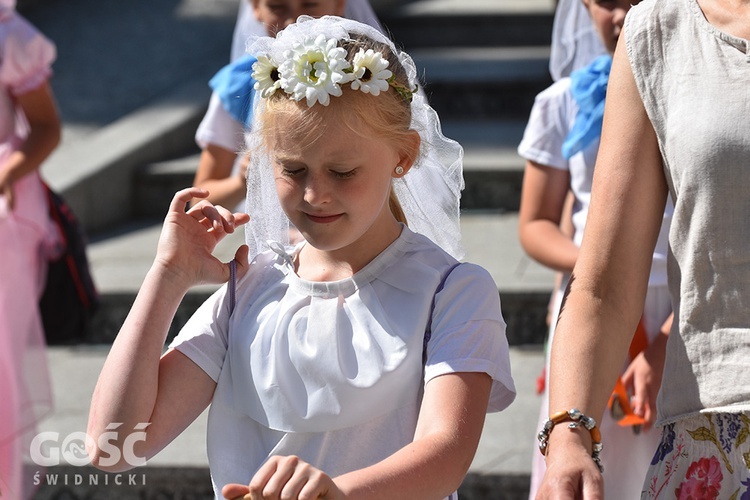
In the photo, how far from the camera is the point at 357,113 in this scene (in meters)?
2.07

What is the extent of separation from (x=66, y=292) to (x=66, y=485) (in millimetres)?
787

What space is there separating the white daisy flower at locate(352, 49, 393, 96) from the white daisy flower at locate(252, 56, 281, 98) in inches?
6.3

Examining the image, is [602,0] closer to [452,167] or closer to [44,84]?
[452,167]

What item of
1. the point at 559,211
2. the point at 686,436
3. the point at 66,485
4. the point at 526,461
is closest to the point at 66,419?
the point at 66,485

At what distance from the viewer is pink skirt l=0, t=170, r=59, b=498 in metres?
4.12

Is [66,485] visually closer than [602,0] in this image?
No

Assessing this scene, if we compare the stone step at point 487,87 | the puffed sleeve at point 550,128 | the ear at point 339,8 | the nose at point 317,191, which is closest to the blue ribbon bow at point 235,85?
the ear at point 339,8

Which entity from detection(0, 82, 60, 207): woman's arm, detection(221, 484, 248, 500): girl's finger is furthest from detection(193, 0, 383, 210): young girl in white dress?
detection(221, 484, 248, 500): girl's finger

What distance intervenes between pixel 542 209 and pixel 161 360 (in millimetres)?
1430

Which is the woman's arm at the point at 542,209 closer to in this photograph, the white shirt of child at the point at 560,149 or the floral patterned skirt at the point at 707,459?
the white shirt of child at the point at 560,149

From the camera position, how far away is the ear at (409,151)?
2.19 m

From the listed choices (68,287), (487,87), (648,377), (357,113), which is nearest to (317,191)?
(357,113)

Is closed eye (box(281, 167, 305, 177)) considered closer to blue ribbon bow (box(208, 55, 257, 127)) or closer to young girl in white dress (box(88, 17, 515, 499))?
young girl in white dress (box(88, 17, 515, 499))

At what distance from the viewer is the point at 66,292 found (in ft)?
15.3
